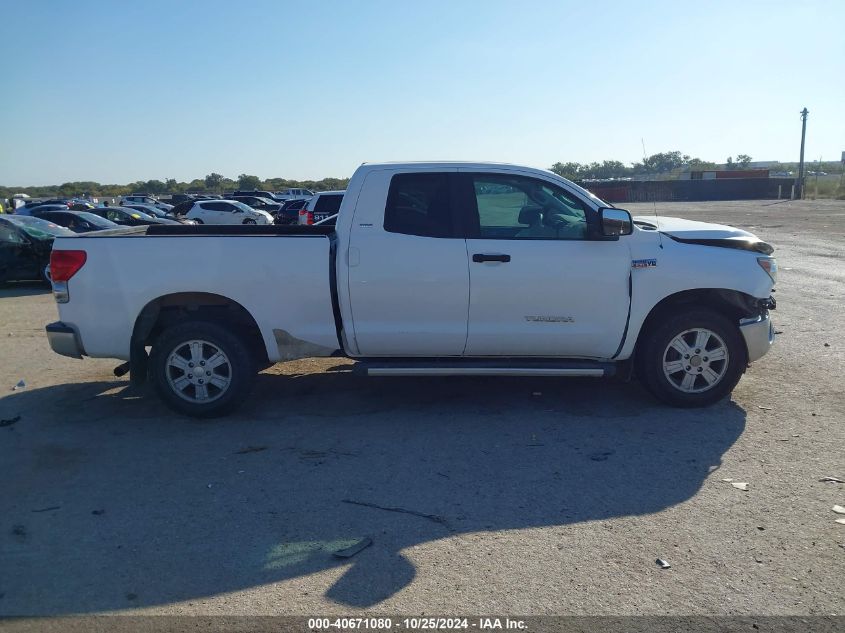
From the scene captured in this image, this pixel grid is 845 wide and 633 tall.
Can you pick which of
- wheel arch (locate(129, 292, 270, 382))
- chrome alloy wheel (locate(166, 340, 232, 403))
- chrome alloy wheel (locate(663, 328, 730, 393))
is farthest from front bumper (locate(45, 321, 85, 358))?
chrome alloy wheel (locate(663, 328, 730, 393))

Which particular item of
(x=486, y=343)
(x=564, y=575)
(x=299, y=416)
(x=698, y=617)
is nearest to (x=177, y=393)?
(x=299, y=416)

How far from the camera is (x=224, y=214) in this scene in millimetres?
31734

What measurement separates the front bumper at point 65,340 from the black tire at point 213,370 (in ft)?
2.11

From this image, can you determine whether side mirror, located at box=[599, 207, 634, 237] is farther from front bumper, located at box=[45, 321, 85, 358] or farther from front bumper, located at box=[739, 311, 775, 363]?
front bumper, located at box=[45, 321, 85, 358]

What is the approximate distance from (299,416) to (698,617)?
3837mm

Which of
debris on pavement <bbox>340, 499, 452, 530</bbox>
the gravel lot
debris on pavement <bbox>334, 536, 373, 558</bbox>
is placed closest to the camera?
the gravel lot

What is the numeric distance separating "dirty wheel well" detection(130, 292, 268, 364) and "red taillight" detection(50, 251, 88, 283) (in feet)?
2.12

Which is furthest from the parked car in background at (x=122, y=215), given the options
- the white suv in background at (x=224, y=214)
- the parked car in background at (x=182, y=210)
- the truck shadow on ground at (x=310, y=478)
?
the truck shadow on ground at (x=310, y=478)

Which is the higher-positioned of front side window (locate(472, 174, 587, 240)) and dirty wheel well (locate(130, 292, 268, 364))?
front side window (locate(472, 174, 587, 240))

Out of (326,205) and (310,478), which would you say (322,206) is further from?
(310,478)

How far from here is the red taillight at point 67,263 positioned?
20.0 ft

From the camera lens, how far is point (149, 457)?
5.51 m

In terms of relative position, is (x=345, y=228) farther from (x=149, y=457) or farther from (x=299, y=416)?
(x=149, y=457)

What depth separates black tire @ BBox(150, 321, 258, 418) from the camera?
20.3ft
